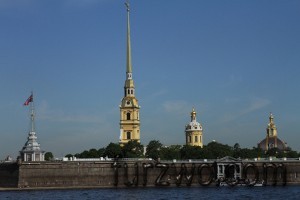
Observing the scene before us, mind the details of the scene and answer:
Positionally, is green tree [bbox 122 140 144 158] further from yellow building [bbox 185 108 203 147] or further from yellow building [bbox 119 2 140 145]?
yellow building [bbox 185 108 203 147]

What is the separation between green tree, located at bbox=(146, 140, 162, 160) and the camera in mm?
155887

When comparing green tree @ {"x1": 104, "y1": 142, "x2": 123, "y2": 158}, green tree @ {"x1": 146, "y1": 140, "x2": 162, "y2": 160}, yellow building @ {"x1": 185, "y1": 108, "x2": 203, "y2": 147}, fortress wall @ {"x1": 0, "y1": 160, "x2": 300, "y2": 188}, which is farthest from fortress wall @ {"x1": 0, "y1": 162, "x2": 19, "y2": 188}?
yellow building @ {"x1": 185, "y1": 108, "x2": 203, "y2": 147}

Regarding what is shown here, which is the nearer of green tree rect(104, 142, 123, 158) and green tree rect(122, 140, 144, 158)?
green tree rect(122, 140, 144, 158)

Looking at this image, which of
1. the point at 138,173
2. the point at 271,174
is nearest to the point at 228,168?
the point at 271,174

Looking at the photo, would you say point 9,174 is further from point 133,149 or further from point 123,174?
point 133,149

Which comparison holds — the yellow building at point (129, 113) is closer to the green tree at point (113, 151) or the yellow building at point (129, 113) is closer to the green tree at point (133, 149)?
the green tree at point (133, 149)

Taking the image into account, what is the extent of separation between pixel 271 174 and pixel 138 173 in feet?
74.9

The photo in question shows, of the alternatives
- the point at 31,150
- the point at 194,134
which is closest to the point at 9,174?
the point at 31,150

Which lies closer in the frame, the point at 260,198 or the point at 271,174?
the point at 260,198

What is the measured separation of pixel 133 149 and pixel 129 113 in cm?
1218

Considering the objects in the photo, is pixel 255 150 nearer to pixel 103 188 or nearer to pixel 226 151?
pixel 226 151

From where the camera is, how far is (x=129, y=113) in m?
166

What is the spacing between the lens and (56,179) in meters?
132

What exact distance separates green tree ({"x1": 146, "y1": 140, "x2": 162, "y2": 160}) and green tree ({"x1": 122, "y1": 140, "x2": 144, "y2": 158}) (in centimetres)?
177
